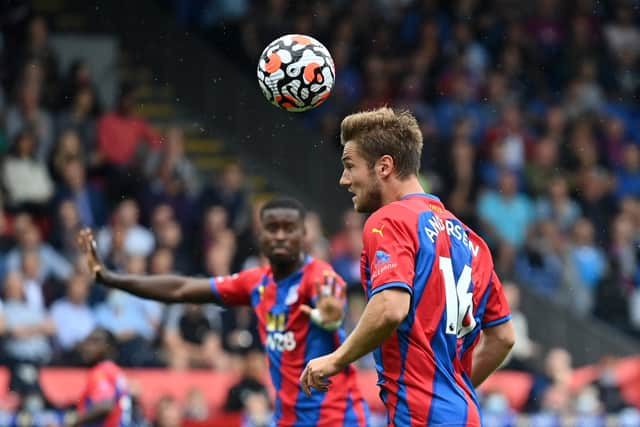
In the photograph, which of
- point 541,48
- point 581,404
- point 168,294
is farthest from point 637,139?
point 168,294

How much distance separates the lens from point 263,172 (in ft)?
55.0

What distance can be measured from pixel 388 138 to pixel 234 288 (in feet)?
7.84

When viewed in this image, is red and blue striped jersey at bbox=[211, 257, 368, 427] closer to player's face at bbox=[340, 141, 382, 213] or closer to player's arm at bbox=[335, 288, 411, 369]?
player's face at bbox=[340, 141, 382, 213]

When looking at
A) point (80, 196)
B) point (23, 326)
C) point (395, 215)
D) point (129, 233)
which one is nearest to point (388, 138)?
point (395, 215)

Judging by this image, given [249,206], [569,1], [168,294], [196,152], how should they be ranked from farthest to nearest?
[569,1] → [196,152] → [249,206] → [168,294]

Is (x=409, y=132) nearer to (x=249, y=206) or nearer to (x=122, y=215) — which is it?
(x=122, y=215)

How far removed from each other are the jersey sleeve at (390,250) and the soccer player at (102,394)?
4767mm

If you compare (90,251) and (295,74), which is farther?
(90,251)

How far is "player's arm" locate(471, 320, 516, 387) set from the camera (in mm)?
6086

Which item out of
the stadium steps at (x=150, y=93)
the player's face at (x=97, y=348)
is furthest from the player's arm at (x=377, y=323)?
the stadium steps at (x=150, y=93)

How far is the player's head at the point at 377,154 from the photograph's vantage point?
5.66m

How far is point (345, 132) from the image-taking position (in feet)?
18.9

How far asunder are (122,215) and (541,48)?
8464mm

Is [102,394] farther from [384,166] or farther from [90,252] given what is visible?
[384,166]
